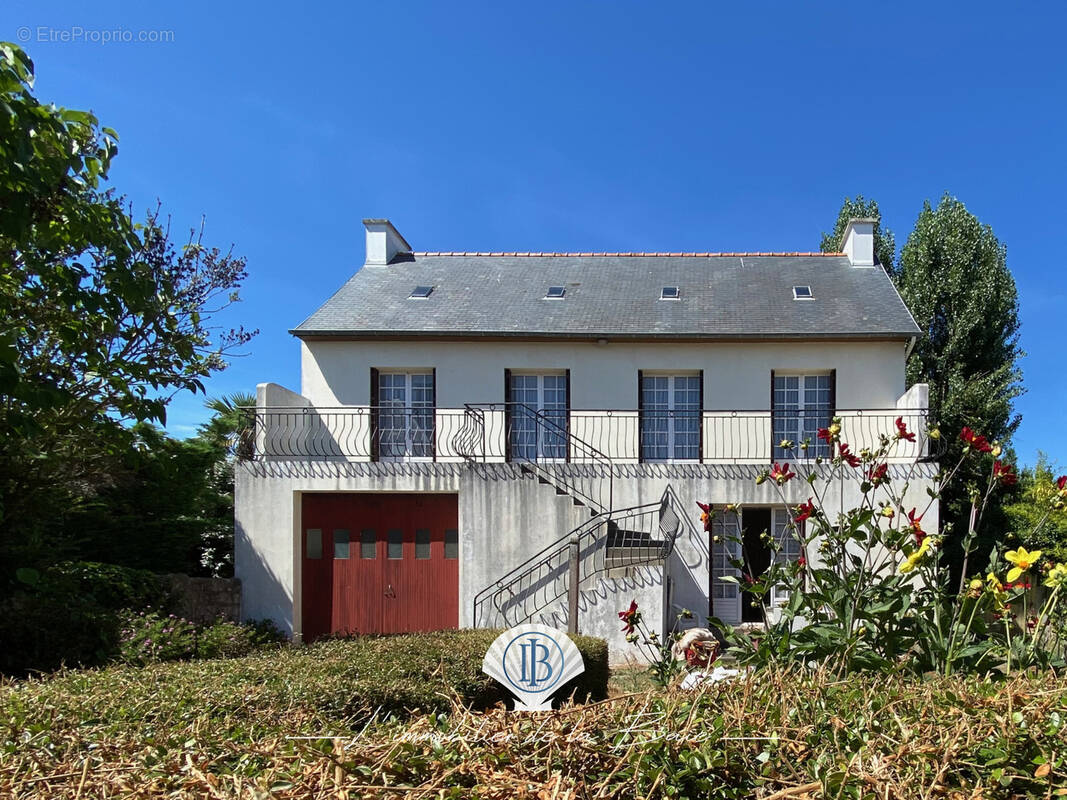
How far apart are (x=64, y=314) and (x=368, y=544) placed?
595cm

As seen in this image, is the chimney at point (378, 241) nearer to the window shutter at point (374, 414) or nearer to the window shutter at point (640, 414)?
the window shutter at point (374, 414)

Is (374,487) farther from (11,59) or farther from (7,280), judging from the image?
(11,59)

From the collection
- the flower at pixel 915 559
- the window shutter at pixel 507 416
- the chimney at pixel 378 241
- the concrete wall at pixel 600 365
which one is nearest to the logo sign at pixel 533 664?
the flower at pixel 915 559

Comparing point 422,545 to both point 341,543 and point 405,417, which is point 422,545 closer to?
point 341,543

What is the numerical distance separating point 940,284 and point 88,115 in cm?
1760

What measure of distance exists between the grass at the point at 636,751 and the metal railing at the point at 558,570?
7.35 m

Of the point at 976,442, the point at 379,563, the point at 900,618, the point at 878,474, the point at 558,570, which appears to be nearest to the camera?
the point at 900,618

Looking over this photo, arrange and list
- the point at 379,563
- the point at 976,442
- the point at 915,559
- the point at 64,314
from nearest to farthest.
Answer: the point at 915,559 → the point at 976,442 → the point at 64,314 → the point at 379,563

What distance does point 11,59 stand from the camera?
14.2 ft

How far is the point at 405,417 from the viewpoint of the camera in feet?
44.0

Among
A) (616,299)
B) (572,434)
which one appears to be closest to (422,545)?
(572,434)

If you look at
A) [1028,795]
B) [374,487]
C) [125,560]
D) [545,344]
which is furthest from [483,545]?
[1028,795]

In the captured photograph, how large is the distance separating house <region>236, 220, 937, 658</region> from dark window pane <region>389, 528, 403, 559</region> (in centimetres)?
2

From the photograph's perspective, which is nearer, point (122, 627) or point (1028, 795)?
point (1028, 795)
